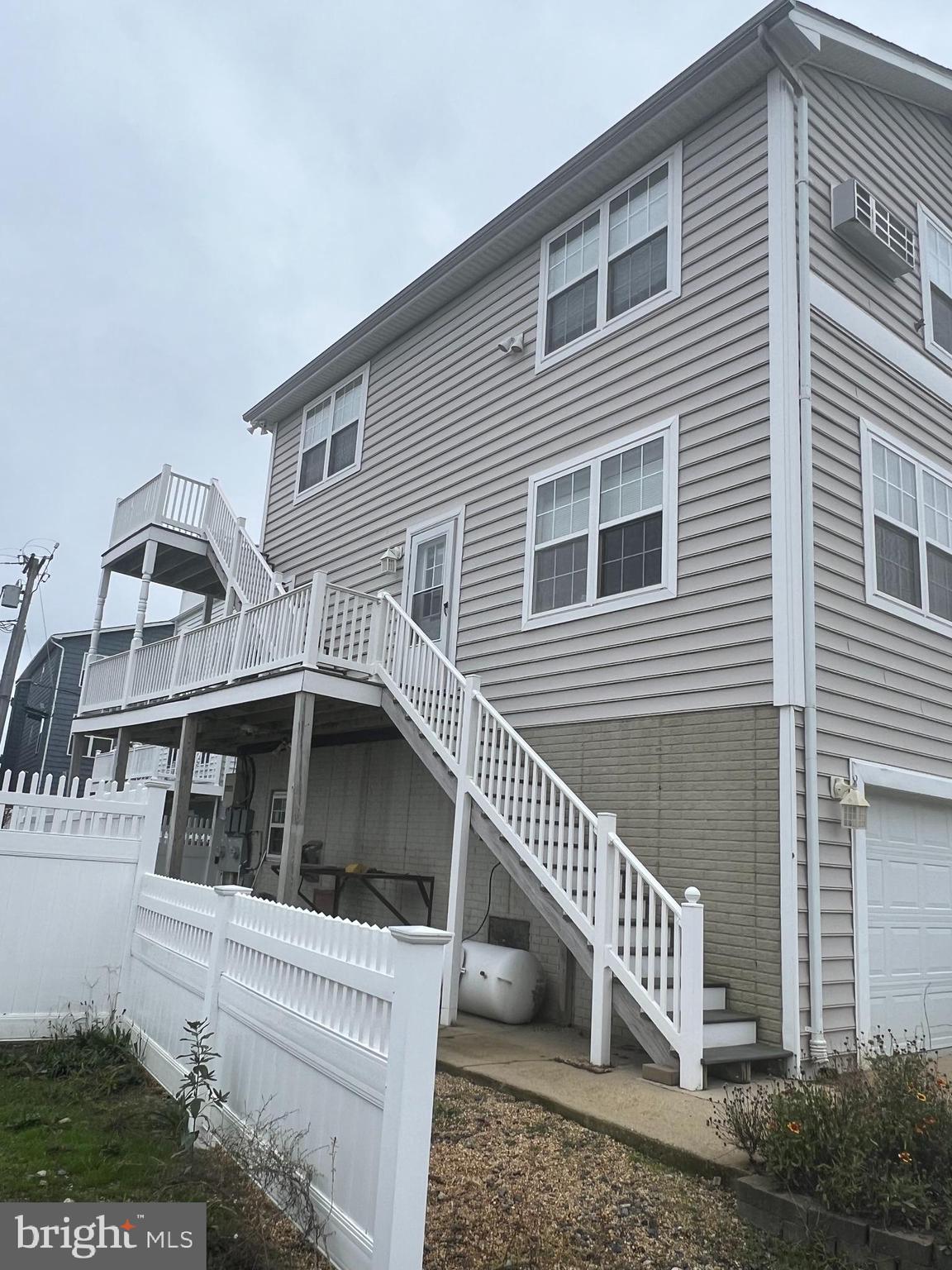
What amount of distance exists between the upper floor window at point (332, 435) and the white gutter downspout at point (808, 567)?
22.7 feet

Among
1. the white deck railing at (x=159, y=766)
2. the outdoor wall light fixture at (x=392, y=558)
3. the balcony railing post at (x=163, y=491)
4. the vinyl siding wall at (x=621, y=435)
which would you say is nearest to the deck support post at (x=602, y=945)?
the vinyl siding wall at (x=621, y=435)

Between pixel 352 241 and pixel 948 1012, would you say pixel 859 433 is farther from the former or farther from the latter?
pixel 352 241

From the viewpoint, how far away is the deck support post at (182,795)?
1145 centimetres

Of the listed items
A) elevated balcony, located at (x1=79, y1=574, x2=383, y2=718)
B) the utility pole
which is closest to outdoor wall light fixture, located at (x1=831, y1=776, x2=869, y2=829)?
elevated balcony, located at (x1=79, y1=574, x2=383, y2=718)

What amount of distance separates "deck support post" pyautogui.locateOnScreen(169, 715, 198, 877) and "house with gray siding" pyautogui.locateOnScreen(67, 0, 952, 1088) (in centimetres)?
17

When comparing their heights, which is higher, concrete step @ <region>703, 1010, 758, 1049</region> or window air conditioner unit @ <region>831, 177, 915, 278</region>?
window air conditioner unit @ <region>831, 177, 915, 278</region>

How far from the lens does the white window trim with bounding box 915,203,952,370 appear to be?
929cm

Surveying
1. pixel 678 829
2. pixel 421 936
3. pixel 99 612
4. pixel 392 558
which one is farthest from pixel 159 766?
pixel 421 936

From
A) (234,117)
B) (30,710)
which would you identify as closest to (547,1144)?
(234,117)

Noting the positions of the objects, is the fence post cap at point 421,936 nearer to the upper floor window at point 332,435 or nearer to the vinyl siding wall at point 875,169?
the vinyl siding wall at point 875,169

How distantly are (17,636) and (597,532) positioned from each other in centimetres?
1943

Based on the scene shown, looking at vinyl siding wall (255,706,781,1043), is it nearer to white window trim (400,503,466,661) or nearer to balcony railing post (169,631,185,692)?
white window trim (400,503,466,661)

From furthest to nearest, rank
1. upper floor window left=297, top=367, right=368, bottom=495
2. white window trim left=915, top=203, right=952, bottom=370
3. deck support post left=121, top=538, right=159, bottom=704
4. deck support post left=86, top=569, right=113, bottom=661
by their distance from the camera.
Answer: deck support post left=86, top=569, right=113, bottom=661 → deck support post left=121, top=538, right=159, bottom=704 → upper floor window left=297, top=367, right=368, bottom=495 → white window trim left=915, top=203, right=952, bottom=370

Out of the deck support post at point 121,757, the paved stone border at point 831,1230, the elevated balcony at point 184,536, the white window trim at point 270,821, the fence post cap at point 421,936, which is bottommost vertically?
the paved stone border at point 831,1230
